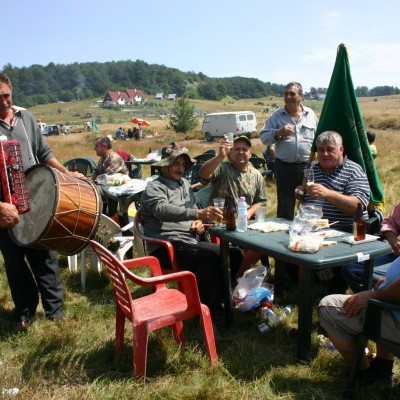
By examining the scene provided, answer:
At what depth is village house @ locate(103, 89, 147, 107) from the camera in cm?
11800

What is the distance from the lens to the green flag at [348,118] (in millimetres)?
4039

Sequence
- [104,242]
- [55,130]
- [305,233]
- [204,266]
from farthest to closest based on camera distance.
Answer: [55,130] < [104,242] < [204,266] < [305,233]

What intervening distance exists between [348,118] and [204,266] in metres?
1.88

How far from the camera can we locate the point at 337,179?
3725 millimetres

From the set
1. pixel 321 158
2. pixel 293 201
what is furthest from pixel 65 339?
pixel 293 201

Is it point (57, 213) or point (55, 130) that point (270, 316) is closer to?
point (57, 213)

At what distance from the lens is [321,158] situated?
3719 mm

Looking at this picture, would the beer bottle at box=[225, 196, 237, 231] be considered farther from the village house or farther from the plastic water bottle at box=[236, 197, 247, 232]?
the village house

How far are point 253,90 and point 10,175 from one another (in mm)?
136885

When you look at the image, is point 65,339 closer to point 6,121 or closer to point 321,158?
point 6,121

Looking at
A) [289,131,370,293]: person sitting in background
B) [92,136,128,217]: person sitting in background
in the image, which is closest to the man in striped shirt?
[289,131,370,293]: person sitting in background

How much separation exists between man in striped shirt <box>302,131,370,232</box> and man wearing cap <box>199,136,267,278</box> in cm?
55

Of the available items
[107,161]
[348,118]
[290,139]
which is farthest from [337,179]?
[107,161]

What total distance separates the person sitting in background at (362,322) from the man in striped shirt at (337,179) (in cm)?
117
